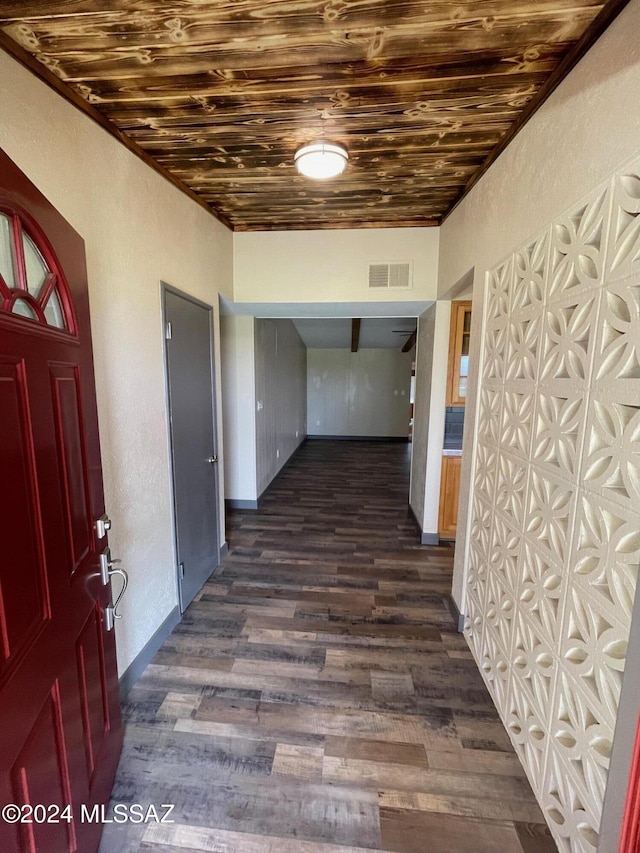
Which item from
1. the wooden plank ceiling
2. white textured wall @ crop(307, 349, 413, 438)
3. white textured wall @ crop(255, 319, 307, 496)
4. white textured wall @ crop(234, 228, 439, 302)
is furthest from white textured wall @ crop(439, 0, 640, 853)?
white textured wall @ crop(307, 349, 413, 438)

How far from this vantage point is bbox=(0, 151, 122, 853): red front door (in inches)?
33.1

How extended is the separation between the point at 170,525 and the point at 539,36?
8.99 ft

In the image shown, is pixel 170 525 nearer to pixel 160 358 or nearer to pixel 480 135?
pixel 160 358

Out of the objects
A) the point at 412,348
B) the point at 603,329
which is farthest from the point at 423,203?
the point at 412,348

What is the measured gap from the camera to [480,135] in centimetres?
178

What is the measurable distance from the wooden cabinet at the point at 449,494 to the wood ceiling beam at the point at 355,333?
347cm

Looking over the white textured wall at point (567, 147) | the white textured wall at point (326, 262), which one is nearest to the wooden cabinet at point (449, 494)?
the white textured wall at point (326, 262)

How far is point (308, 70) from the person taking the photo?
1373mm

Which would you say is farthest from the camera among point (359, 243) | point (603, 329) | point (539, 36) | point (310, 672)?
point (359, 243)

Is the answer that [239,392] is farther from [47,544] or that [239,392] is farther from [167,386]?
[47,544]

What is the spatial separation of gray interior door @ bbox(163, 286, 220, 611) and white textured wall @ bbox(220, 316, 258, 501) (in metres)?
1.10

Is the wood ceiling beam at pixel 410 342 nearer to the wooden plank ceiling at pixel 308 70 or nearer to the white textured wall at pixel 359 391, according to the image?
the white textured wall at pixel 359 391

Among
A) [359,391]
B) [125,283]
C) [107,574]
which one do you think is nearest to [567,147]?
[125,283]

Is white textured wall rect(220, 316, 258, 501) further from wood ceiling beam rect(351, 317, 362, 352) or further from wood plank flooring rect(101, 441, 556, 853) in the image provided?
wood ceiling beam rect(351, 317, 362, 352)
